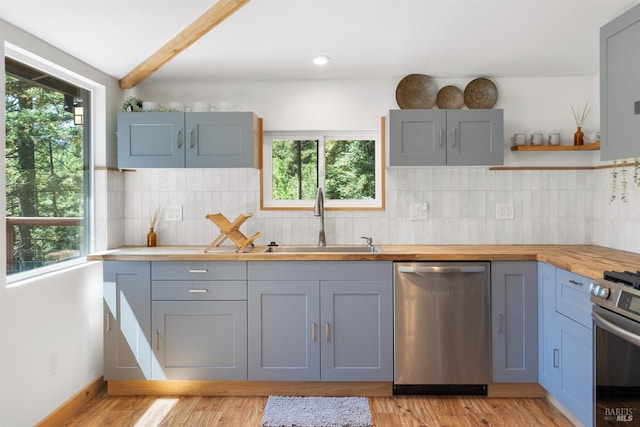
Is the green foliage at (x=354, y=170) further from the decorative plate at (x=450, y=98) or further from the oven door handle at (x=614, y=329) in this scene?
the oven door handle at (x=614, y=329)

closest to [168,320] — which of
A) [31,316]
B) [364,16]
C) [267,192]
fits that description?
[31,316]

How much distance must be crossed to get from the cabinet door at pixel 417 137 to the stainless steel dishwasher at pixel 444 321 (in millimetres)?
743

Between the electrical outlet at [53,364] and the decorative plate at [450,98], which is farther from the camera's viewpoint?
the decorative plate at [450,98]

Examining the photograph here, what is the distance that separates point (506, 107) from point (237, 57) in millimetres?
2016

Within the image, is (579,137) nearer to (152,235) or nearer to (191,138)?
(191,138)

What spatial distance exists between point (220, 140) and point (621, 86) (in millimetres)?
2401

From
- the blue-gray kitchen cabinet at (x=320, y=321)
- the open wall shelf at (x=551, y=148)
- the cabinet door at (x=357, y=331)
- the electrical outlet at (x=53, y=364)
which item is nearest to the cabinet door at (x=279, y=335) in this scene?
the blue-gray kitchen cabinet at (x=320, y=321)

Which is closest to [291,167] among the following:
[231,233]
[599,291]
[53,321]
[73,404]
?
[231,233]

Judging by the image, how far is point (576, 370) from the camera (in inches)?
92.7

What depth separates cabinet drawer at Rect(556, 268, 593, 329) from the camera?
2.26m

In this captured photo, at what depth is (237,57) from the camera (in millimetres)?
→ 3199

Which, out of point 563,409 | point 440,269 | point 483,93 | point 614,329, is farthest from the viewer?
point 483,93

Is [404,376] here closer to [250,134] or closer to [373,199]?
[373,199]

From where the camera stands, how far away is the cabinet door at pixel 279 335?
2.92 meters
